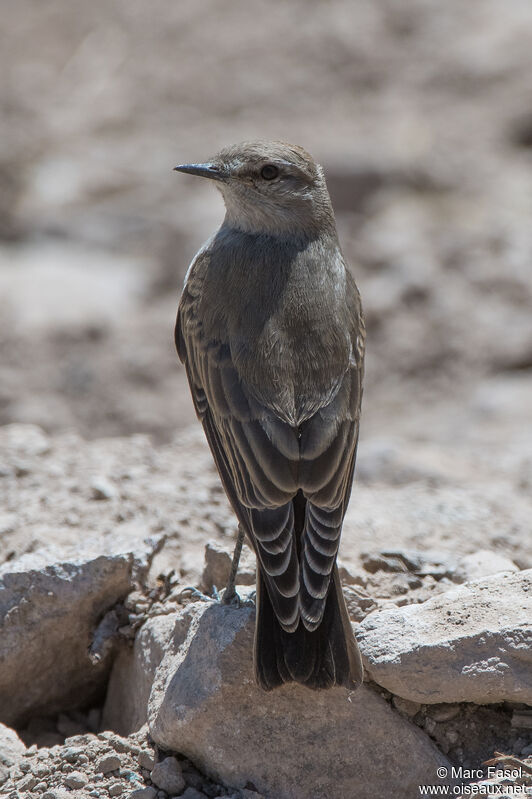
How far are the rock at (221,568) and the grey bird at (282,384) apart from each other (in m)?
0.25

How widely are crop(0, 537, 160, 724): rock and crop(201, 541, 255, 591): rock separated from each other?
295 millimetres

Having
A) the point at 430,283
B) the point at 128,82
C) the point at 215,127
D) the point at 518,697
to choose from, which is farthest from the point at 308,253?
the point at 128,82

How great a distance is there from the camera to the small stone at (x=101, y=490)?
19.9ft

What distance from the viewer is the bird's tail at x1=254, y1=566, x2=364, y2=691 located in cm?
405

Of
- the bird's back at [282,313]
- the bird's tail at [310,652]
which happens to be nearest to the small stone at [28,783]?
the bird's tail at [310,652]

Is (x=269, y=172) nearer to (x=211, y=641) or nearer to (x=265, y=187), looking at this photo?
(x=265, y=187)

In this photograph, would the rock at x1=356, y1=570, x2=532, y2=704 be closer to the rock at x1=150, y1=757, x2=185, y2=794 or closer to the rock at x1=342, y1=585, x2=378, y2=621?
the rock at x1=342, y1=585, x2=378, y2=621

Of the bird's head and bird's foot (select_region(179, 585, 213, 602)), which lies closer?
bird's foot (select_region(179, 585, 213, 602))

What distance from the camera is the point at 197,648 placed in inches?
174

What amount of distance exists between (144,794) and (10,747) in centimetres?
70

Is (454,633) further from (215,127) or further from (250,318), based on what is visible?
(215,127)

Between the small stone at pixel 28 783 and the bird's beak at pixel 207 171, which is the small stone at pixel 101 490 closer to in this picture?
the bird's beak at pixel 207 171

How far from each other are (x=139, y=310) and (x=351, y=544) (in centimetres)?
448

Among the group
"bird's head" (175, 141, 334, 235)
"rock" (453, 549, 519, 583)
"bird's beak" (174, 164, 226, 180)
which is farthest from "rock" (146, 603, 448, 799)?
"bird's beak" (174, 164, 226, 180)
